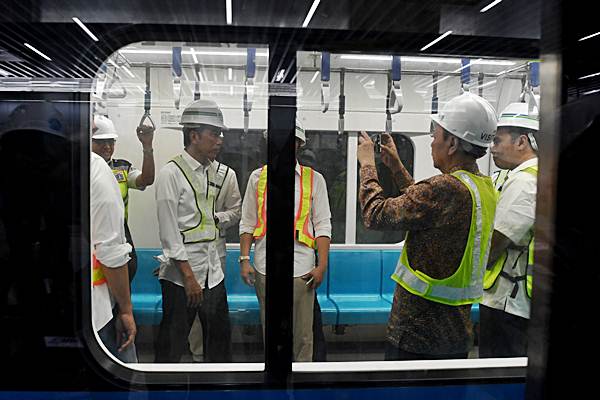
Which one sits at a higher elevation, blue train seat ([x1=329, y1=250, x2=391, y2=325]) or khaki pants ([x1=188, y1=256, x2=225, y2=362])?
blue train seat ([x1=329, y1=250, x2=391, y2=325])


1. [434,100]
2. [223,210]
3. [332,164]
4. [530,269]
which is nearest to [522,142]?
[434,100]

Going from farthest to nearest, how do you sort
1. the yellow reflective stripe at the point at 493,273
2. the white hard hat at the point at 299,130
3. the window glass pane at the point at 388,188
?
the yellow reflective stripe at the point at 493,273 → the window glass pane at the point at 388,188 → the white hard hat at the point at 299,130

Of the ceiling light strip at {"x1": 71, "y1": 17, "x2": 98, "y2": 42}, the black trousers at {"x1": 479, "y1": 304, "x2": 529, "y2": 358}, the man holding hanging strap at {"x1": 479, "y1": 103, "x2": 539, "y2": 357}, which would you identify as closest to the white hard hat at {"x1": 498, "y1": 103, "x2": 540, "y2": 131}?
the man holding hanging strap at {"x1": 479, "y1": 103, "x2": 539, "y2": 357}

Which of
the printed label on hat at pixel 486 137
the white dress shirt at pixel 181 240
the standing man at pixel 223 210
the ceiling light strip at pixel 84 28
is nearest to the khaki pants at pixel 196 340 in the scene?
the standing man at pixel 223 210

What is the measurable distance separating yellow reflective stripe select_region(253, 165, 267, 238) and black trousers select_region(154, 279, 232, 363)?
204 millimetres

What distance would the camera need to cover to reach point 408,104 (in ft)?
5.33

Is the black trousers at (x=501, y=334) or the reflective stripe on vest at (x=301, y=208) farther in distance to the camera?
the black trousers at (x=501, y=334)

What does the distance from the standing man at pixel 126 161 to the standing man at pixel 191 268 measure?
2.8 inches

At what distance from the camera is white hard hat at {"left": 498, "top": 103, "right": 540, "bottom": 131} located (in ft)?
5.26

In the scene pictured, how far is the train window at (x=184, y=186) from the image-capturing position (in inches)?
59.6

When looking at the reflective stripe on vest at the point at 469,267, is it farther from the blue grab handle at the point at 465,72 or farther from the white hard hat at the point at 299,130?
the white hard hat at the point at 299,130

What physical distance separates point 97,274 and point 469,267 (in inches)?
43.1

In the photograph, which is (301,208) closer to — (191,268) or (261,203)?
(261,203)

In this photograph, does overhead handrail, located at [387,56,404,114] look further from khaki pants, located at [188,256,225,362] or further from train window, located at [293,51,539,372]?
khaki pants, located at [188,256,225,362]
